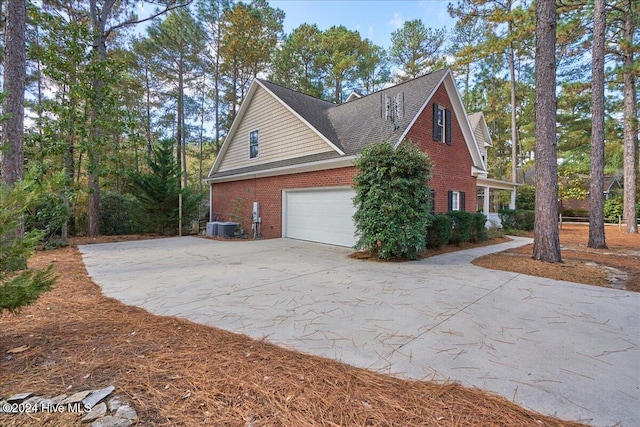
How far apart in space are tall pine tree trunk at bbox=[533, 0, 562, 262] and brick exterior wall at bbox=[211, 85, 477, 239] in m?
2.85

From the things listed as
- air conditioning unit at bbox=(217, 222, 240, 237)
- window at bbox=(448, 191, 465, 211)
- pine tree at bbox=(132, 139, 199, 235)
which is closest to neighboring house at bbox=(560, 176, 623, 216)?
window at bbox=(448, 191, 465, 211)

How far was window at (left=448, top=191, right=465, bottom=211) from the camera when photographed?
11217 mm

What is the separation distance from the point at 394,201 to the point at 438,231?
8.36 ft

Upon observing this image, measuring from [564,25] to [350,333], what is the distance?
538 inches

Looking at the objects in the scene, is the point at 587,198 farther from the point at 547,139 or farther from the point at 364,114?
the point at 364,114

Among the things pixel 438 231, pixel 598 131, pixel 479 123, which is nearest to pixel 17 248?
pixel 438 231

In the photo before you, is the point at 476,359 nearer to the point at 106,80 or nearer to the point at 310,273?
the point at 310,273

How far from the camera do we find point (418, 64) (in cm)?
2169

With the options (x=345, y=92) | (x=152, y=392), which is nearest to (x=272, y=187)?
(x=152, y=392)

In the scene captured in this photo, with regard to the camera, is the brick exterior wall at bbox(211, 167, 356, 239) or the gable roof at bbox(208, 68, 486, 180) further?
the brick exterior wall at bbox(211, 167, 356, 239)

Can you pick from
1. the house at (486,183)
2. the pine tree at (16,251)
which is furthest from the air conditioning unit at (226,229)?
the house at (486,183)

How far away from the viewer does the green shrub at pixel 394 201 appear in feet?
21.5

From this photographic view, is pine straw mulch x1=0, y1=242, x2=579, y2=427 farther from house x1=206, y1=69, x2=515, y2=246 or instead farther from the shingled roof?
the shingled roof

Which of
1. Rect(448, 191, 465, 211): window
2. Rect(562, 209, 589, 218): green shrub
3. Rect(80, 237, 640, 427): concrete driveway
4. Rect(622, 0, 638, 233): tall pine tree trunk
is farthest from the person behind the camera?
Rect(562, 209, 589, 218): green shrub
